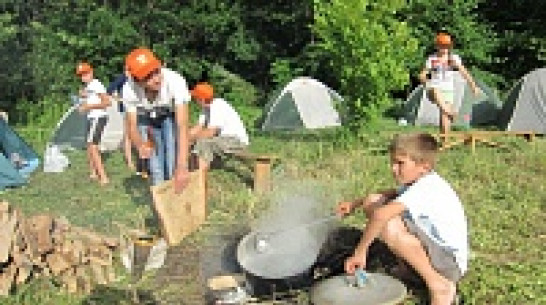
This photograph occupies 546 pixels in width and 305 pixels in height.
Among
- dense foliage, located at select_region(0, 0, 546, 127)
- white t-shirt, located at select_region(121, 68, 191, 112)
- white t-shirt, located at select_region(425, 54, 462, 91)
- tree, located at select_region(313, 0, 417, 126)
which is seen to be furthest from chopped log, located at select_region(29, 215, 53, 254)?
dense foliage, located at select_region(0, 0, 546, 127)

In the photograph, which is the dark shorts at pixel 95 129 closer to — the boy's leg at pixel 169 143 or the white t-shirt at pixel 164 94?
the boy's leg at pixel 169 143

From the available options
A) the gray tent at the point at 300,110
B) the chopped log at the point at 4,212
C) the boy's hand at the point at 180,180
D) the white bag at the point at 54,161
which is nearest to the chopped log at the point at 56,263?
the chopped log at the point at 4,212

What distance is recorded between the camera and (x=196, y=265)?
5750 millimetres

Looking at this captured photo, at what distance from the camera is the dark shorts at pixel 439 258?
475 centimetres

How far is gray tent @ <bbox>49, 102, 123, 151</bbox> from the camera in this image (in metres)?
10.5

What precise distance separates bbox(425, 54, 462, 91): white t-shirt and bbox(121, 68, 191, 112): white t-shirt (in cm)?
438

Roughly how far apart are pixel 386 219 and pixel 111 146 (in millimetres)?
6534

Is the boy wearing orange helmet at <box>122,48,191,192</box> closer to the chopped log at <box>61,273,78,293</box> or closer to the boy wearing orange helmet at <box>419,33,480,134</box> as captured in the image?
the chopped log at <box>61,273,78,293</box>

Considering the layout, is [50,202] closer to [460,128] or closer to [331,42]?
[331,42]

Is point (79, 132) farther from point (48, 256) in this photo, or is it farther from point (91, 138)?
point (48, 256)

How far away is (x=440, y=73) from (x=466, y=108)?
329cm

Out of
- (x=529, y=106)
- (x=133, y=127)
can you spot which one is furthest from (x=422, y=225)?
(x=529, y=106)

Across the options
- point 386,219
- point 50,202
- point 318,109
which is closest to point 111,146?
point 50,202

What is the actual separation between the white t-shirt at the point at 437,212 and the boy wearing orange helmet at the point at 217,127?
149 inches
